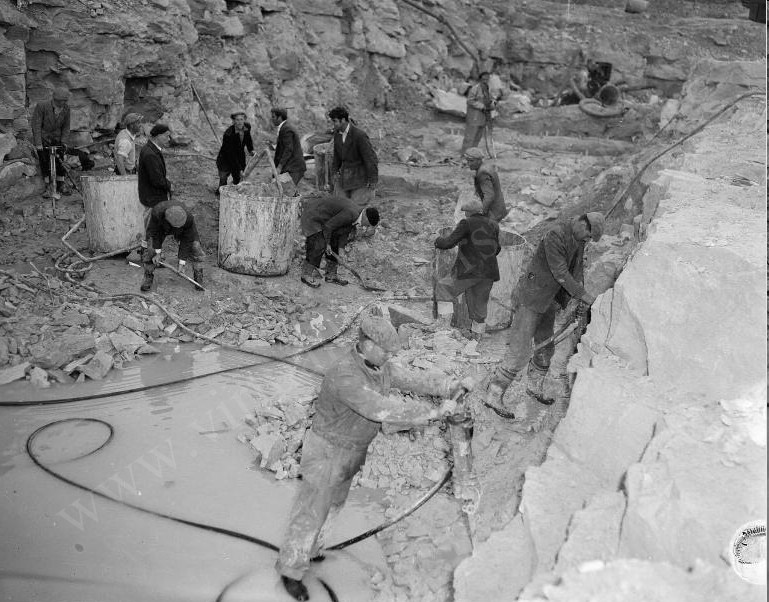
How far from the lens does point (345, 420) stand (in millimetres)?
3980

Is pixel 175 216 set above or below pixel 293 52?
below

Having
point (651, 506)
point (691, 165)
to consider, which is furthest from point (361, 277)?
point (651, 506)

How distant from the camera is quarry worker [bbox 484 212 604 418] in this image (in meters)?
5.37

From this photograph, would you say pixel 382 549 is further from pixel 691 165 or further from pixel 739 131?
pixel 739 131

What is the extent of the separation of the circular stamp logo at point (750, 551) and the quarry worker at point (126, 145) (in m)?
7.48

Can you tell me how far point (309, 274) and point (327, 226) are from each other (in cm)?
65

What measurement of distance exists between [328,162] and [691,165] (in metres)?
5.17

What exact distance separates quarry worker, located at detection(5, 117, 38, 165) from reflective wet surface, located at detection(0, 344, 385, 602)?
4907mm

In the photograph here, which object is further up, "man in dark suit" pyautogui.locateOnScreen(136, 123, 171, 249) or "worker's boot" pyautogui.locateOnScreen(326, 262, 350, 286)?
"man in dark suit" pyautogui.locateOnScreen(136, 123, 171, 249)

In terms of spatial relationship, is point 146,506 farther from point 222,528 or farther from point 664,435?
point 664,435

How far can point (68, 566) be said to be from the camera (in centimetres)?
396

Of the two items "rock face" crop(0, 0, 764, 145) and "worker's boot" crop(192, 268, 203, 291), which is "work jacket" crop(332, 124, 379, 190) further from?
"rock face" crop(0, 0, 764, 145)

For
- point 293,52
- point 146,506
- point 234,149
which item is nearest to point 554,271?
point 146,506

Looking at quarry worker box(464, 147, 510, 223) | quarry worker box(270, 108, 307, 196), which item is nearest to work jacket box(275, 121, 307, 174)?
quarry worker box(270, 108, 307, 196)
